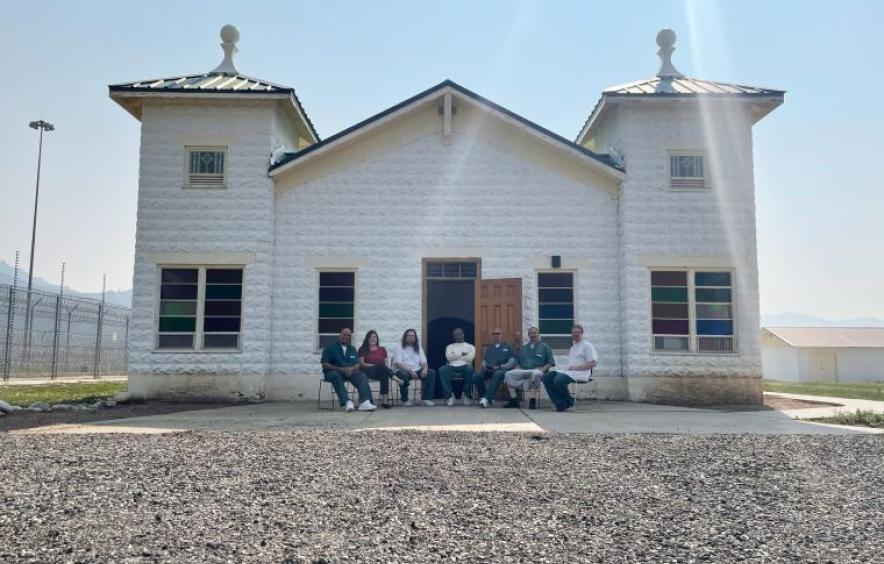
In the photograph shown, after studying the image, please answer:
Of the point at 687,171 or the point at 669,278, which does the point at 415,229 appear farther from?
the point at 687,171

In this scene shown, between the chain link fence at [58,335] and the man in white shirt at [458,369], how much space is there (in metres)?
12.5

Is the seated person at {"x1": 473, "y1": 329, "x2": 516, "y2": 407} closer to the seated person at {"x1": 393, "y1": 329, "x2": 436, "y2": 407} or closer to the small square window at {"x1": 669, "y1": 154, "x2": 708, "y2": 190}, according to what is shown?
the seated person at {"x1": 393, "y1": 329, "x2": 436, "y2": 407}

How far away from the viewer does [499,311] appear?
1245 centimetres

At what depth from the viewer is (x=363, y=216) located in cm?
1315

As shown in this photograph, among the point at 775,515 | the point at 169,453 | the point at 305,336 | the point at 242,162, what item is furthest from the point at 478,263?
the point at 775,515

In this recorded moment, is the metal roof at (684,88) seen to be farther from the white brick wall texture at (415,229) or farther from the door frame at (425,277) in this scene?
the door frame at (425,277)

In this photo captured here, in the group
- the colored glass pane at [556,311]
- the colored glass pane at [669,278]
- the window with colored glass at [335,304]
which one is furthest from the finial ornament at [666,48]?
the window with colored glass at [335,304]

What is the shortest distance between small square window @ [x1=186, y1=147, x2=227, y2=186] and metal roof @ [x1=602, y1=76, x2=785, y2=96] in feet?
25.6

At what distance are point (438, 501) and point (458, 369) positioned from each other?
7.22 m

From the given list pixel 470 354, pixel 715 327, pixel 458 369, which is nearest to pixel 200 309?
pixel 458 369

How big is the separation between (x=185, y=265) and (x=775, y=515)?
11368mm

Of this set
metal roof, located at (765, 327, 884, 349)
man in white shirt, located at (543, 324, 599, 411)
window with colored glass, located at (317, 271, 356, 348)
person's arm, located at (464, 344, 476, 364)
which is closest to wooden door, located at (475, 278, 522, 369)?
person's arm, located at (464, 344, 476, 364)

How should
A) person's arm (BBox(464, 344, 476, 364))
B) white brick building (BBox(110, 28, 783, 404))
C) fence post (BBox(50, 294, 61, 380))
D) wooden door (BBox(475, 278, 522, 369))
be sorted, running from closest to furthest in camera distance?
person's arm (BBox(464, 344, 476, 364)) → wooden door (BBox(475, 278, 522, 369)) → white brick building (BBox(110, 28, 783, 404)) → fence post (BBox(50, 294, 61, 380))

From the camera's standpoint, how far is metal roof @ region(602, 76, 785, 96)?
1299 cm
